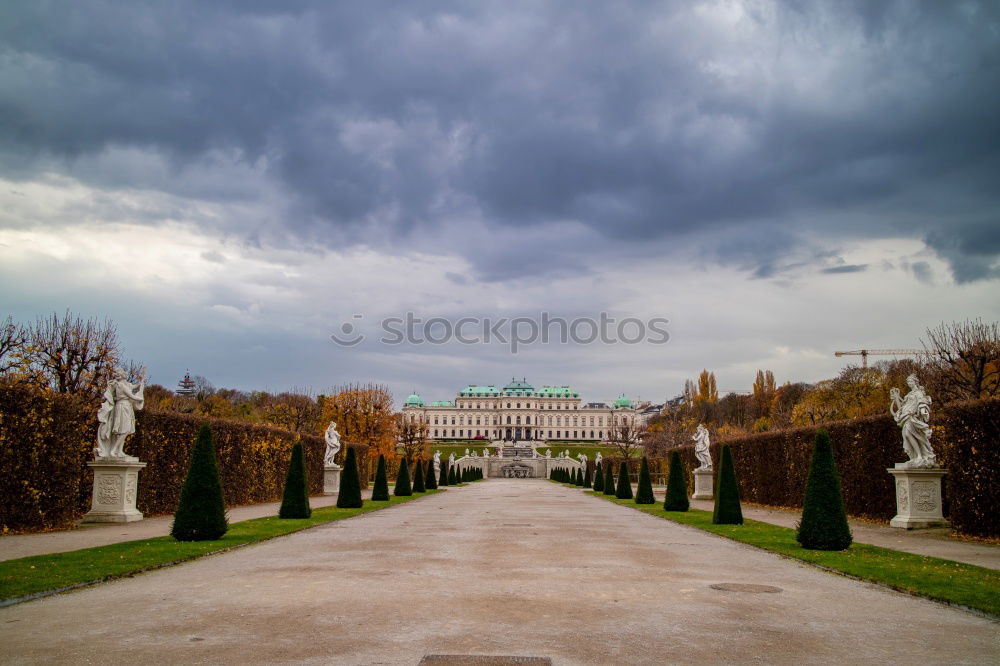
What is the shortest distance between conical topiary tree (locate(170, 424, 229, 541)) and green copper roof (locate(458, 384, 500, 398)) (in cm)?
15372

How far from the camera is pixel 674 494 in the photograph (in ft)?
76.5

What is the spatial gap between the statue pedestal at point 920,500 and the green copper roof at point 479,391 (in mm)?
151094

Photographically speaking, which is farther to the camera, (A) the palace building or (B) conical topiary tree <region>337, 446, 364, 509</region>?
(A) the palace building

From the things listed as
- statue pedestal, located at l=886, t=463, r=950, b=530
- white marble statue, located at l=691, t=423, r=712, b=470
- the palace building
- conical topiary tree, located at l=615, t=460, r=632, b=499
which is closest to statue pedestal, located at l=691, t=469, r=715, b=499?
white marble statue, located at l=691, t=423, r=712, b=470

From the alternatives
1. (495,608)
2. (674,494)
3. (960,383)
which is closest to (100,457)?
(495,608)

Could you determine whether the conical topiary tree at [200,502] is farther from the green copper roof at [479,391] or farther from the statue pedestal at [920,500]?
the green copper roof at [479,391]

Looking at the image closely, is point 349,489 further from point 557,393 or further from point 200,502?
point 557,393

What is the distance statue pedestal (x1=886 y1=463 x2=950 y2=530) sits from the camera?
16.2 meters

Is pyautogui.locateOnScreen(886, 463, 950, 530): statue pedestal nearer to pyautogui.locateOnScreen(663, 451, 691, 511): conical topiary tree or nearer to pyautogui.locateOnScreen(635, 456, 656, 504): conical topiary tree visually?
pyautogui.locateOnScreen(663, 451, 691, 511): conical topiary tree

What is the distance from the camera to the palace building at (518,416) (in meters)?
160

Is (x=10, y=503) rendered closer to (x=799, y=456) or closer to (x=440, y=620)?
(x=440, y=620)

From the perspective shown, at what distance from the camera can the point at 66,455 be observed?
1589cm

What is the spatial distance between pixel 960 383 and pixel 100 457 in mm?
28756

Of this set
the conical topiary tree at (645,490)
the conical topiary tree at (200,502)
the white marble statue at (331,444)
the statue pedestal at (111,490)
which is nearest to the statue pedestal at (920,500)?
the conical topiary tree at (645,490)
